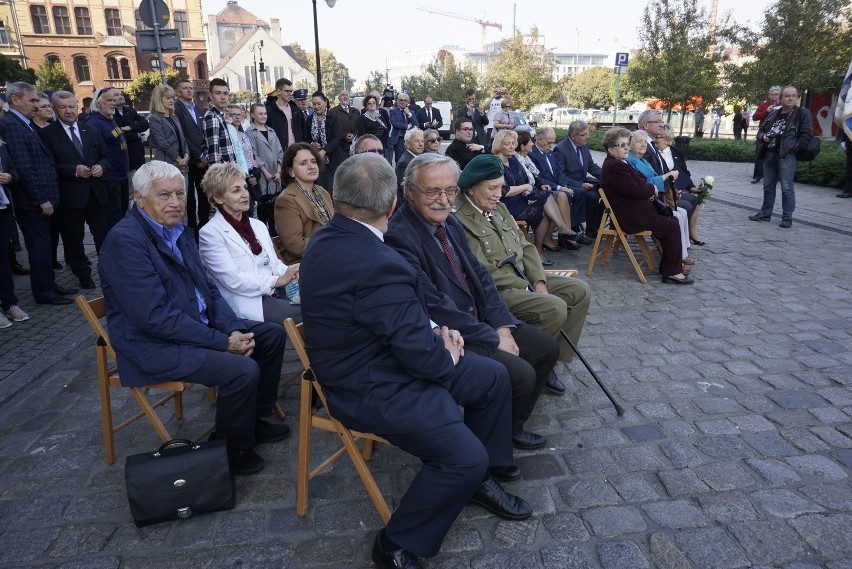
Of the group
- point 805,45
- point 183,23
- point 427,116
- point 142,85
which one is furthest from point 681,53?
point 183,23

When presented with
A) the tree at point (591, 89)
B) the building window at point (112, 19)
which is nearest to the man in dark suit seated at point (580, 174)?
the tree at point (591, 89)

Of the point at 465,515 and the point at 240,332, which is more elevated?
the point at 240,332

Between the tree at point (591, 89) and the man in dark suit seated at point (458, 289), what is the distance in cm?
5944

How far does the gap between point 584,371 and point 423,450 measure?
224 cm

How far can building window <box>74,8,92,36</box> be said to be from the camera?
51281 mm

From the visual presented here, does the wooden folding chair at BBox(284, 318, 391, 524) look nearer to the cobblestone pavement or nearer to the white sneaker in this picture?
the cobblestone pavement

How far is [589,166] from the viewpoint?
8.44 metres

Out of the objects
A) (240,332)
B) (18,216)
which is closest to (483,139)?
(18,216)

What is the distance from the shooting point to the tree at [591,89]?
191 ft

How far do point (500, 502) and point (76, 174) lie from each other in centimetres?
559

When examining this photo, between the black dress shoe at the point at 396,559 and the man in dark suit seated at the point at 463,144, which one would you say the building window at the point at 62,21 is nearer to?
the man in dark suit seated at the point at 463,144

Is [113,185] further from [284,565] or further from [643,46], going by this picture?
[643,46]

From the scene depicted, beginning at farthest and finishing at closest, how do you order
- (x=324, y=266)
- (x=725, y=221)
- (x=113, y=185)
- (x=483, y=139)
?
(x=483, y=139), (x=725, y=221), (x=113, y=185), (x=324, y=266)

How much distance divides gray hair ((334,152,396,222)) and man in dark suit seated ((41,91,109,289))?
4598 millimetres
